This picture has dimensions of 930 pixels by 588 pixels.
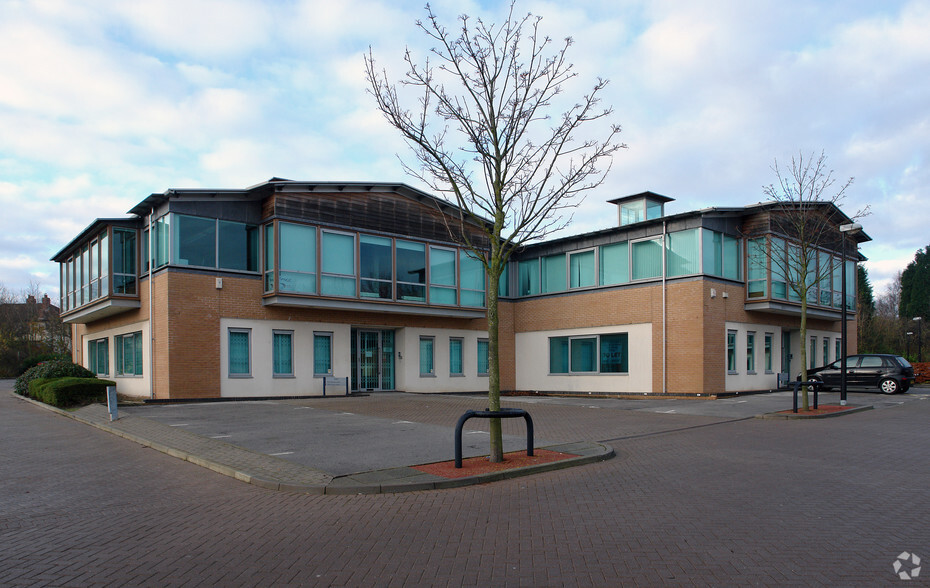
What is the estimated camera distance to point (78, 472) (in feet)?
32.6

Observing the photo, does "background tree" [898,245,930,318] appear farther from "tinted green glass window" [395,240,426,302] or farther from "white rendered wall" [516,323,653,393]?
"tinted green glass window" [395,240,426,302]

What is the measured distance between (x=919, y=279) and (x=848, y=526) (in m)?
76.5

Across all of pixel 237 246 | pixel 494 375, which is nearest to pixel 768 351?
pixel 494 375

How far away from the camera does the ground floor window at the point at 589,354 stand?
25.9 metres

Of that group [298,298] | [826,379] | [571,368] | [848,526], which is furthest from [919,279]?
[848,526]

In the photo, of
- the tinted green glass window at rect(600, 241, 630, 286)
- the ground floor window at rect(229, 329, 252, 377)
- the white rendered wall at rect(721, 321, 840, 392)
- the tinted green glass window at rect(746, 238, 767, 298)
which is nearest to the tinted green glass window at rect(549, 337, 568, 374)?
the tinted green glass window at rect(600, 241, 630, 286)

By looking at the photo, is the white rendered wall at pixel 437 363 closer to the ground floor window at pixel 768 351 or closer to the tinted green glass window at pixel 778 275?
the ground floor window at pixel 768 351

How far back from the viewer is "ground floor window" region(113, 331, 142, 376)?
23.0m

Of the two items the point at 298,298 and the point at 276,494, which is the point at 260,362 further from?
the point at 276,494

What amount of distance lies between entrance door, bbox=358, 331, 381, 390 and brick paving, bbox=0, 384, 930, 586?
14.1 m

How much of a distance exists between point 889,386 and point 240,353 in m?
23.4

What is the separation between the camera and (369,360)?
2564cm

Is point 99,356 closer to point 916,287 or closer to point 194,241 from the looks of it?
point 194,241

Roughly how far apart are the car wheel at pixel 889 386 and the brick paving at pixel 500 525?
16.2m
